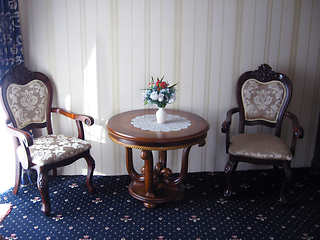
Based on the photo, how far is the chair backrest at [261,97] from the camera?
10.1 ft

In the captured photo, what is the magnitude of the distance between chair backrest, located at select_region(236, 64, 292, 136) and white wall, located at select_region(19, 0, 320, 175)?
191mm

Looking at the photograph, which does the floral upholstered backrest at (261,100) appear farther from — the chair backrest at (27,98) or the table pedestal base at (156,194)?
the chair backrest at (27,98)

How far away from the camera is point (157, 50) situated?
10.2ft

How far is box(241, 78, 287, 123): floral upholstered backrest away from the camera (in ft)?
10.1

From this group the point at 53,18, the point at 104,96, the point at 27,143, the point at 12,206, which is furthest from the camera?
the point at 104,96

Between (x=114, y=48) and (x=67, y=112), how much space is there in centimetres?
89

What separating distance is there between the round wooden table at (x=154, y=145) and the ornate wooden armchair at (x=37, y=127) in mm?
437

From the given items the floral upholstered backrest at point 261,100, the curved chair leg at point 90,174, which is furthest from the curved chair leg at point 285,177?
the curved chair leg at point 90,174

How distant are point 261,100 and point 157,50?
132 cm

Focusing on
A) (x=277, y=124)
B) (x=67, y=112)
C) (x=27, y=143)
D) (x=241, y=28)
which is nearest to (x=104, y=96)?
(x=67, y=112)

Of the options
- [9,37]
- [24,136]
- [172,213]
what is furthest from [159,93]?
[9,37]

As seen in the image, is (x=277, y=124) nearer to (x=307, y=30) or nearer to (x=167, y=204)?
(x=307, y=30)

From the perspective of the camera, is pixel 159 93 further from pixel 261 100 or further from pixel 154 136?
pixel 261 100

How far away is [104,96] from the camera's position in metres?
3.17
